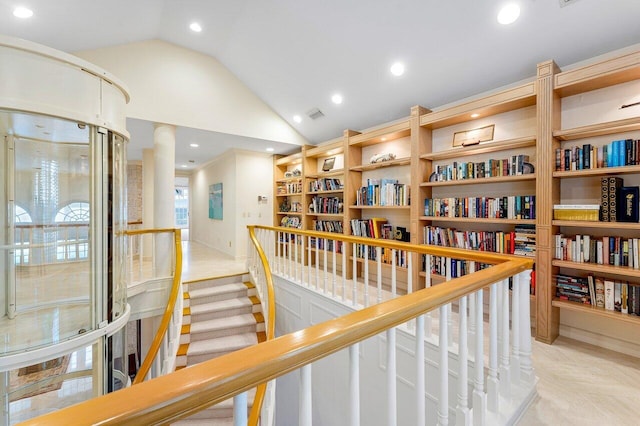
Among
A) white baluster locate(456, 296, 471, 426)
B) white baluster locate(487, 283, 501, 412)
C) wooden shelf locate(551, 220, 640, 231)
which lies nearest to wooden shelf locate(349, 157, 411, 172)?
wooden shelf locate(551, 220, 640, 231)

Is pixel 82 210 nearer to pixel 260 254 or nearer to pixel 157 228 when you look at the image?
pixel 157 228

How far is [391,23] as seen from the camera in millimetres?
2896

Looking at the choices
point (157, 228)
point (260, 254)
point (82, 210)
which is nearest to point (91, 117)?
point (82, 210)

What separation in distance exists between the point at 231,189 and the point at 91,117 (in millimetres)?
3798

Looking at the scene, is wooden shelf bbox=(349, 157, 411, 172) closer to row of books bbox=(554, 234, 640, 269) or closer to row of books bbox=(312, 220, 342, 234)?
row of books bbox=(312, 220, 342, 234)

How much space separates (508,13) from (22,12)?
13.9 ft

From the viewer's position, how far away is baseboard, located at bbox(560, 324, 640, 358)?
2.27m

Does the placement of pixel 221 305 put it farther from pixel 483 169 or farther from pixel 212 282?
pixel 483 169

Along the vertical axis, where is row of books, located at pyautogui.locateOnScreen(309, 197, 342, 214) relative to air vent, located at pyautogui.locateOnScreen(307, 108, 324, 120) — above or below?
below

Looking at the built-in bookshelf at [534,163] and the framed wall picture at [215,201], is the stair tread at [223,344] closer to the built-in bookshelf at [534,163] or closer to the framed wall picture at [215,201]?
the built-in bookshelf at [534,163]

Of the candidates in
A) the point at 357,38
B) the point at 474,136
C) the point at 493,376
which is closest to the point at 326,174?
the point at 357,38

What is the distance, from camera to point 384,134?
3.87 m

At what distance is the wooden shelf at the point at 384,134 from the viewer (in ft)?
11.9

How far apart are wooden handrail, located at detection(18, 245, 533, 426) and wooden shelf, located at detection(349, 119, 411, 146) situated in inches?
124
